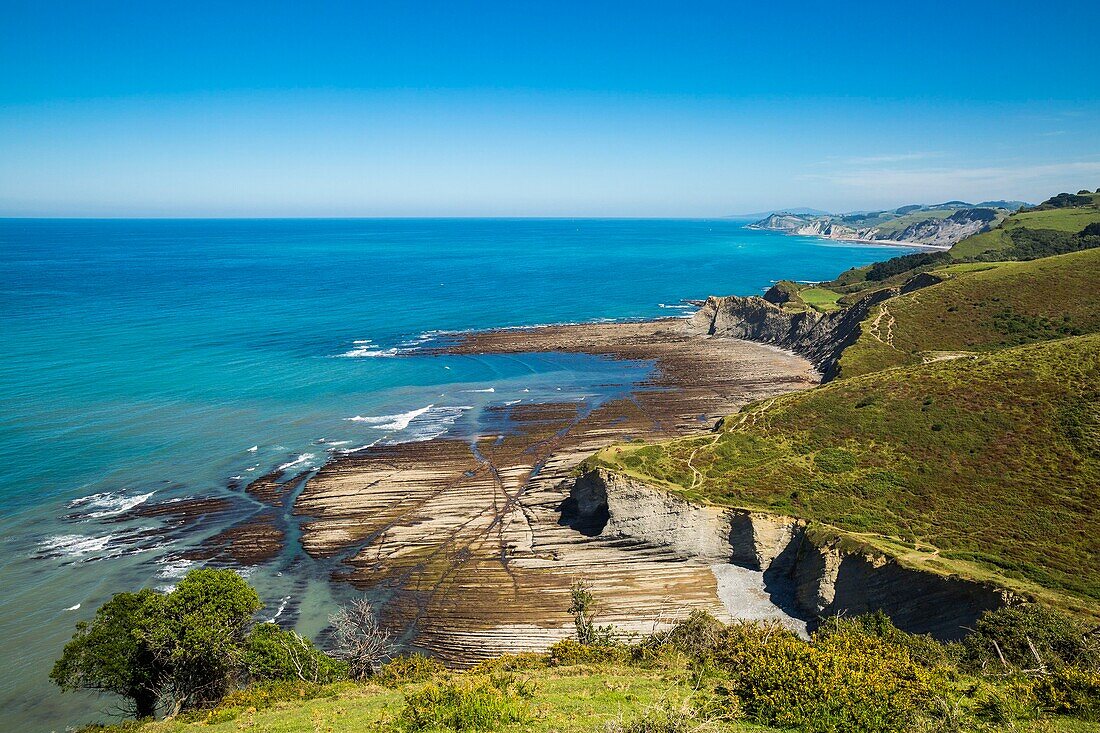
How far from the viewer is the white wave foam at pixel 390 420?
212ft

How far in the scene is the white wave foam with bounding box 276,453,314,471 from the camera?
54.1 meters

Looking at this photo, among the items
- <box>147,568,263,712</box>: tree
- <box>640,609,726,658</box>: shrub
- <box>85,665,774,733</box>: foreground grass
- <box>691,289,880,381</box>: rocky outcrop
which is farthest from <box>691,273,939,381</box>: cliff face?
<box>147,568,263,712</box>: tree

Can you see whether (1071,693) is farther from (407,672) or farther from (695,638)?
(407,672)

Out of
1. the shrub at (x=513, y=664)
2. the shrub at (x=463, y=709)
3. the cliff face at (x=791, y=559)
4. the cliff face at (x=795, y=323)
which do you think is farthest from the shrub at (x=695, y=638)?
the cliff face at (x=795, y=323)

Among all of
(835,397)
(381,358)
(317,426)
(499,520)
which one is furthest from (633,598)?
(381,358)

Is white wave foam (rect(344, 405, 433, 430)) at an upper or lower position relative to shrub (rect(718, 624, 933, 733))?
lower

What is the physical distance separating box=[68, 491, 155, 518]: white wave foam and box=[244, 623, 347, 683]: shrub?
27.2m

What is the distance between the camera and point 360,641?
30453mm

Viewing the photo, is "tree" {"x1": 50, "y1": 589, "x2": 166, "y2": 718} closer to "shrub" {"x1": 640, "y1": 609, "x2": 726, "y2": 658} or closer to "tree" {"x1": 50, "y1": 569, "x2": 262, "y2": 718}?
"tree" {"x1": 50, "y1": 569, "x2": 262, "y2": 718}

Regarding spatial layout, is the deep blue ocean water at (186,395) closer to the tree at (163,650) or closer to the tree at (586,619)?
the tree at (163,650)

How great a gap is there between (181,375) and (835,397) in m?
72.5

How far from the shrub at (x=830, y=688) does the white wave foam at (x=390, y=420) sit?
49660mm

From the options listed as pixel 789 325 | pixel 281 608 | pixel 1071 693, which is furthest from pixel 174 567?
pixel 789 325

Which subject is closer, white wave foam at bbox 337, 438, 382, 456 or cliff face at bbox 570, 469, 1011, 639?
cliff face at bbox 570, 469, 1011, 639
